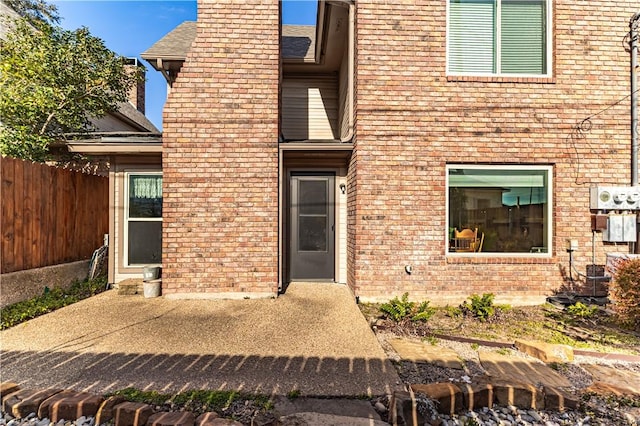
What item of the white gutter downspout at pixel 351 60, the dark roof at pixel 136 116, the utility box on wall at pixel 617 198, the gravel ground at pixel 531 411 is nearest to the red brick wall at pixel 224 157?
the white gutter downspout at pixel 351 60

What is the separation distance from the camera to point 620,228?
5.09 metres

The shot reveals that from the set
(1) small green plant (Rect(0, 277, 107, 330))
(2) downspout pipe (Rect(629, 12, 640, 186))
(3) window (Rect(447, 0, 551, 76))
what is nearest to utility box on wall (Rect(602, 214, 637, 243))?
(2) downspout pipe (Rect(629, 12, 640, 186))

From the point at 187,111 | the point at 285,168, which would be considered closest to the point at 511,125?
the point at 285,168

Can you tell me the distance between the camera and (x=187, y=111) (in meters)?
5.36

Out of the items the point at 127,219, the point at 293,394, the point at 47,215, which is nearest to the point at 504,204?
Answer: the point at 293,394

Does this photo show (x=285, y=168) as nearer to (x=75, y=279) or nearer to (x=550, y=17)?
(x=75, y=279)

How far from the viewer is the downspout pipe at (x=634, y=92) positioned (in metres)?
5.18

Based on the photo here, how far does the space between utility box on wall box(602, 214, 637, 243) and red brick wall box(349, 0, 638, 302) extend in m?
0.23

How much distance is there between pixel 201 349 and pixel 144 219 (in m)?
3.90

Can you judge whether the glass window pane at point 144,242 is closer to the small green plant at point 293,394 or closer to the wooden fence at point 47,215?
the wooden fence at point 47,215

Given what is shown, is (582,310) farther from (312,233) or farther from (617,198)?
(312,233)

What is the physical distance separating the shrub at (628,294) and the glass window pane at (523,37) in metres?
3.48

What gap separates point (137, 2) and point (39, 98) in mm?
3039

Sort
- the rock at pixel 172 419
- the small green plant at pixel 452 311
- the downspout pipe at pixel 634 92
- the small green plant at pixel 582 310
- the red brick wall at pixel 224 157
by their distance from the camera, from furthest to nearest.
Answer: the red brick wall at pixel 224 157
the downspout pipe at pixel 634 92
the small green plant at pixel 452 311
the small green plant at pixel 582 310
the rock at pixel 172 419
